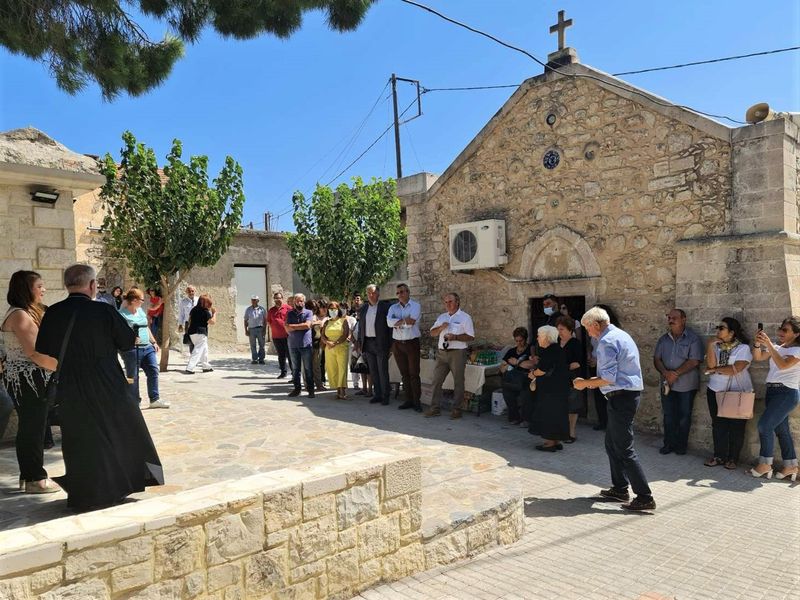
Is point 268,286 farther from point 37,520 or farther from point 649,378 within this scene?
point 37,520

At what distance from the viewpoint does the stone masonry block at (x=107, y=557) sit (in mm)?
2363

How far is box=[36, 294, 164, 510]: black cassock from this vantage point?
3.54 m

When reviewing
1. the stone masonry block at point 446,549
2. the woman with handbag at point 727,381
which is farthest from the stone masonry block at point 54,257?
the woman with handbag at point 727,381

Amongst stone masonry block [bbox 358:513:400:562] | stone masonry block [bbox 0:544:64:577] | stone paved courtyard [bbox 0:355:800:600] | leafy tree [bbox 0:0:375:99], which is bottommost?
stone paved courtyard [bbox 0:355:800:600]

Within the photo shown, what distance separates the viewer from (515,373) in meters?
7.99

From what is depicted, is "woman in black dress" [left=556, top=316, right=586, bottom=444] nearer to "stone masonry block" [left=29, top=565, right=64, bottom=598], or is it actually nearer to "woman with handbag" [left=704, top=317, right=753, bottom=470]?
"woman with handbag" [left=704, top=317, right=753, bottom=470]

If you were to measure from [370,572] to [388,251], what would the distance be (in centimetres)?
1127

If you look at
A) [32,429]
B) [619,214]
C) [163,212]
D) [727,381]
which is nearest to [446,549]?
[32,429]

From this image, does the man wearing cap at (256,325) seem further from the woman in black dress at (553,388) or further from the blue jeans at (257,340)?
the woman in black dress at (553,388)

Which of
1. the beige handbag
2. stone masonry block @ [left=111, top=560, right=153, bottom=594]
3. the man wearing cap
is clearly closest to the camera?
stone masonry block @ [left=111, top=560, right=153, bottom=594]

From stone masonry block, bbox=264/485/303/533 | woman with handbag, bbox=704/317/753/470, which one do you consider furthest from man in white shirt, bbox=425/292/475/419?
stone masonry block, bbox=264/485/303/533

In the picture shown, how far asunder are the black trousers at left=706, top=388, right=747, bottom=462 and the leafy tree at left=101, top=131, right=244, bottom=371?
965 cm

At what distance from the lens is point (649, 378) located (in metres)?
7.62

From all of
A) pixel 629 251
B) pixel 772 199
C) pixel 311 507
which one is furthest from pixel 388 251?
pixel 311 507
